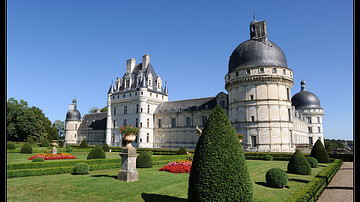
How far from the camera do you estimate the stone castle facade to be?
3225 cm

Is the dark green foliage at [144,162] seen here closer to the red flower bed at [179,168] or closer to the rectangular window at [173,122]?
the red flower bed at [179,168]

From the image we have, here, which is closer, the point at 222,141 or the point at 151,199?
the point at 222,141

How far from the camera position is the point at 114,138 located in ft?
171

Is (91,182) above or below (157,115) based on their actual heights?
below

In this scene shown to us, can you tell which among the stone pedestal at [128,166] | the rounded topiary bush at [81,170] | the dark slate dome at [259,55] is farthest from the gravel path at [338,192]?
the dark slate dome at [259,55]

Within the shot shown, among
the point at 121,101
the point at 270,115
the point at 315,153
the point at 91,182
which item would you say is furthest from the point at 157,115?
the point at 91,182

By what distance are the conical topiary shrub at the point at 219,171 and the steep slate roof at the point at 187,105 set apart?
35590 millimetres

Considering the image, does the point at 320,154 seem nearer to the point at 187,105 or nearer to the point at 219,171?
the point at 219,171

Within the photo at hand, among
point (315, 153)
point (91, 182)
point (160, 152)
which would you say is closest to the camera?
point (91, 182)

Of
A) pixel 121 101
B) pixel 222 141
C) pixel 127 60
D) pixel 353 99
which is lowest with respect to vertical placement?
pixel 222 141

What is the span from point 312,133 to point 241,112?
3460cm

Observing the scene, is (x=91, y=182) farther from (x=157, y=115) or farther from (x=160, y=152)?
(x=157, y=115)

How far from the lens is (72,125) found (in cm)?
6312

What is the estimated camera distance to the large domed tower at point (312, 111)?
5706 cm
